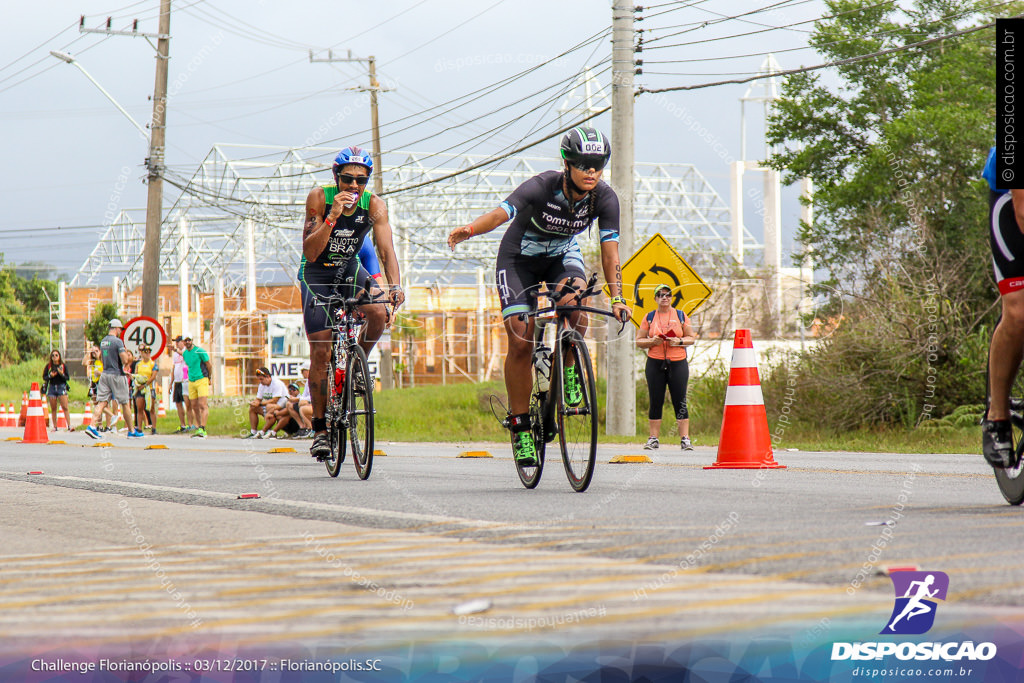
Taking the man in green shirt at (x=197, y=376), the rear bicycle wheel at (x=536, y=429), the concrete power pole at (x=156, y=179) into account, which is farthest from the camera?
the concrete power pole at (x=156, y=179)

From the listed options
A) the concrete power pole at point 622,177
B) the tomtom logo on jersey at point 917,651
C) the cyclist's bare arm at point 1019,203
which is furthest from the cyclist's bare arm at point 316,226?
the concrete power pole at point 622,177

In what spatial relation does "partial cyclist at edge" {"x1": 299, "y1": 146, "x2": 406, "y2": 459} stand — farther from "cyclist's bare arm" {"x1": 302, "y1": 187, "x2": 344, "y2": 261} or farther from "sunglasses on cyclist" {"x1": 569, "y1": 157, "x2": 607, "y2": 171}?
"sunglasses on cyclist" {"x1": 569, "y1": 157, "x2": 607, "y2": 171}

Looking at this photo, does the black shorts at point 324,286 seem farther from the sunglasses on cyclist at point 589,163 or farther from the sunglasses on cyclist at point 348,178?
the sunglasses on cyclist at point 589,163

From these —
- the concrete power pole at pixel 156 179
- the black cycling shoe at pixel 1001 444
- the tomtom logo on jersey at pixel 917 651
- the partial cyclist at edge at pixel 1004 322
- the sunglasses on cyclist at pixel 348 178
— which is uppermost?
the concrete power pole at pixel 156 179

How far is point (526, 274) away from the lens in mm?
6836

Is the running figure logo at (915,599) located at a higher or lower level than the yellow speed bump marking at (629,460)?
higher

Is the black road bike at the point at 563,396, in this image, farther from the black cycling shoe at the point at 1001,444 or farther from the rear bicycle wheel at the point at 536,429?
the black cycling shoe at the point at 1001,444

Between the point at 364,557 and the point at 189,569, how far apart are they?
553 mm

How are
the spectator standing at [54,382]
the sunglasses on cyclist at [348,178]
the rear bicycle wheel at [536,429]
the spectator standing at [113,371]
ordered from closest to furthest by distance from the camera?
1. the rear bicycle wheel at [536,429]
2. the sunglasses on cyclist at [348,178]
3. the spectator standing at [113,371]
4. the spectator standing at [54,382]

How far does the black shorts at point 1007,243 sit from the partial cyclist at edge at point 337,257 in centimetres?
389

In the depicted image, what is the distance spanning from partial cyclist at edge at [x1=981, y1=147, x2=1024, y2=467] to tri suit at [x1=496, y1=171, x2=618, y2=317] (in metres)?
2.28

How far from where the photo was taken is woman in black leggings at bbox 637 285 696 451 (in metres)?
13.5

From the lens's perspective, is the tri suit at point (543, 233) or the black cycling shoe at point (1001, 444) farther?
the tri suit at point (543, 233)

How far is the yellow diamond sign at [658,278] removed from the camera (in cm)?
1728
